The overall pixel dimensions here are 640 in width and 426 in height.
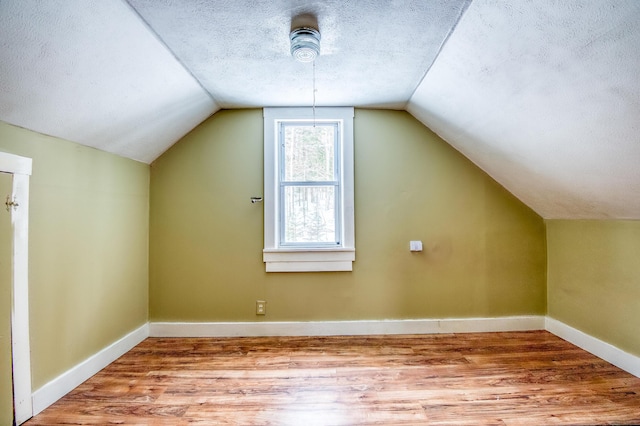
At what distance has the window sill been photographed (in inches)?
122

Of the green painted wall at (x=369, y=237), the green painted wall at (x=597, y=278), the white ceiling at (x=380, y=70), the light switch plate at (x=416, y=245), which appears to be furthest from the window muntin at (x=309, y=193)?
the green painted wall at (x=597, y=278)

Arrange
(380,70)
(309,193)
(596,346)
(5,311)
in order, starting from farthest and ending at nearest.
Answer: (309,193) < (596,346) < (380,70) < (5,311)

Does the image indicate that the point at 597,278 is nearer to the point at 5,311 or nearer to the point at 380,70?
the point at 380,70

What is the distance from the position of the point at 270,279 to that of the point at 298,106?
1715 millimetres

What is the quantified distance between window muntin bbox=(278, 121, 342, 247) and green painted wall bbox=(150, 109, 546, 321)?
0.73 ft

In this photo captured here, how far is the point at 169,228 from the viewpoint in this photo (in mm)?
3117

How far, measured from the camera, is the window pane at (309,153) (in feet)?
10.6

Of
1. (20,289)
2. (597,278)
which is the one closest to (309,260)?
A: (20,289)

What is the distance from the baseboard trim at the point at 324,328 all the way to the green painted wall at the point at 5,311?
1.36 m

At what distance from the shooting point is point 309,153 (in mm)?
3244

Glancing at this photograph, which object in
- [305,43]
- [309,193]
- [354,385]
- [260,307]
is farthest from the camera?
[309,193]

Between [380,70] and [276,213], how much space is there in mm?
1571

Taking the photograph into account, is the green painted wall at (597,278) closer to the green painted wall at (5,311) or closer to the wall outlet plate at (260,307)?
the wall outlet plate at (260,307)

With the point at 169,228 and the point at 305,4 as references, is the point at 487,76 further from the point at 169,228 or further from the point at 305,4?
the point at 169,228
